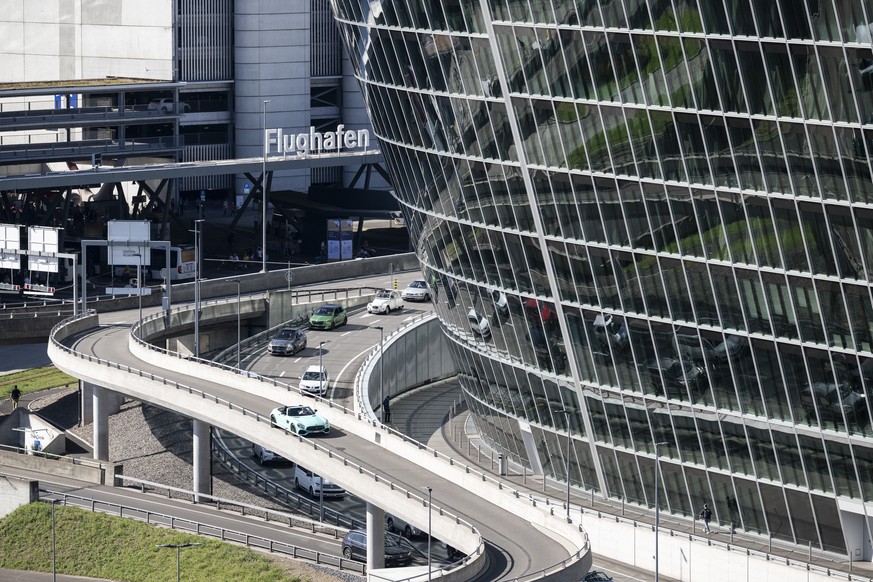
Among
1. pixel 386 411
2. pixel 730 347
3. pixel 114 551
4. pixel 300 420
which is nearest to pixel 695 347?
pixel 730 347

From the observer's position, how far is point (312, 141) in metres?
170

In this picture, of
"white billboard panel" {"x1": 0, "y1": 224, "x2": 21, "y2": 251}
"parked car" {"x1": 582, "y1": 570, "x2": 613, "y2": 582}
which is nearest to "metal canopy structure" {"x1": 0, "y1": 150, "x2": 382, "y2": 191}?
"white billboard panel" {"x1": 0, "y1": 224, "x2": 21, "y2": 251}

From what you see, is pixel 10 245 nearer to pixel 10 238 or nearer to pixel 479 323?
pixel 10 238

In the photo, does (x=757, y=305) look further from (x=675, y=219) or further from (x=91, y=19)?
(x=91, y=19)

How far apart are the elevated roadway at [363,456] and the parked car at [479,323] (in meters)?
7.50

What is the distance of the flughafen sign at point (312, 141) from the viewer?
16875 cm

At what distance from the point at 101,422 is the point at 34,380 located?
1820 cm

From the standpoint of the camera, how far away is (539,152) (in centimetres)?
8375

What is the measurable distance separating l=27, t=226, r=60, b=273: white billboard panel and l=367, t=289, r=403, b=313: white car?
25162mm

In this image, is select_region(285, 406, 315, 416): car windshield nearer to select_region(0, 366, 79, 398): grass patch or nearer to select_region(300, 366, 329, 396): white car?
select_region(300, 366, 329, 396): white car

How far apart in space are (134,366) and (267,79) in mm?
73907

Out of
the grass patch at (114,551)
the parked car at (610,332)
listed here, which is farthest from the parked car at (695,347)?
the grass patch at (114,551)

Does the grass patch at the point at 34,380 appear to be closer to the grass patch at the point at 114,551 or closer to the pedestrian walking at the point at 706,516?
the grass patch at the point at 114,551

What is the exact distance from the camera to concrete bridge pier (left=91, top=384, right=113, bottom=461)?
114m
